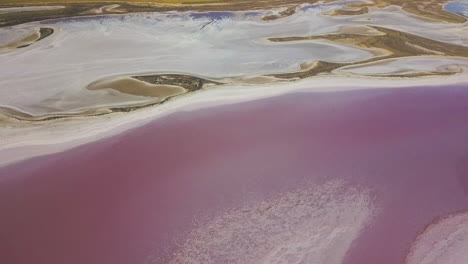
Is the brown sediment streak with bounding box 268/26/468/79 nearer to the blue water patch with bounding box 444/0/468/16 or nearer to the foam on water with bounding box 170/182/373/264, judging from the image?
the blue water patch with bounding box 444/0/468/16

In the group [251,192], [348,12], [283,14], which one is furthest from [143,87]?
[348,12]

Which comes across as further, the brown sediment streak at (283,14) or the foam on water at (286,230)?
the brown sediment streak at (283,14)

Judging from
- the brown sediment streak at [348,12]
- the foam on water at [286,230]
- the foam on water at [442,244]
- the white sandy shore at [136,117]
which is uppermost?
the brown sediment streak at [348,12]

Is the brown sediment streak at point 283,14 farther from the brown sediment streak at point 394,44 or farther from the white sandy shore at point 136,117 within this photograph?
the white sandy shore at point 136,117

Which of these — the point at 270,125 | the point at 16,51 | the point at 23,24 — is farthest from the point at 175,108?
the point at 23,24

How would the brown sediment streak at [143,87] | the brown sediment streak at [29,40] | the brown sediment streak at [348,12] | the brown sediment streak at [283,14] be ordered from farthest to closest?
1. the brown sediment streak at [348,12]
2. the brown sediment streak at [283,14]
3. the brown sediment streak at [29,40]
4. the brown sediment streak at [143,87]

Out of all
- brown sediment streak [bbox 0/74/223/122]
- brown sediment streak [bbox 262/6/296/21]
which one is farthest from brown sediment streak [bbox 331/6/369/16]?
brown sediment streak [bbox 0/74/223/122]

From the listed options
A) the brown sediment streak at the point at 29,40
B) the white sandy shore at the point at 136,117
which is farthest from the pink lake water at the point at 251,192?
the brown sediment streak at the point at 29,40

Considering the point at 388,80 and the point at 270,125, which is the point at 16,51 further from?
the point at 388,80
